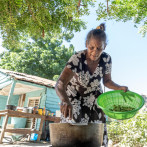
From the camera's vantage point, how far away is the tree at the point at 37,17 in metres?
3.85

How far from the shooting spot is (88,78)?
1.81 metres

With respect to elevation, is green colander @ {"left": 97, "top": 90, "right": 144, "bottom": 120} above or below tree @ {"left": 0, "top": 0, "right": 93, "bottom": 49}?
below

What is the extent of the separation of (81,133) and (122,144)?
12.1ft

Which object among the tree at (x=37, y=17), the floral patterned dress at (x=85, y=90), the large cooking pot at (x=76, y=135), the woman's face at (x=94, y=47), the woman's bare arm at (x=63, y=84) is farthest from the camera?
the tree at (x=37, y=17)

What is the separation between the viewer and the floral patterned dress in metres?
1.72

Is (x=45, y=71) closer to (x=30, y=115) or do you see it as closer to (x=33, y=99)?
(x=33, y=99)

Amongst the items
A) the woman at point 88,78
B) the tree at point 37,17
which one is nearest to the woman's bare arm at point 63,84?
the woman at point 88,78

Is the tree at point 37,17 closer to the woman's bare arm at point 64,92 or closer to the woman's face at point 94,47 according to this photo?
the woman's face at point 94,47

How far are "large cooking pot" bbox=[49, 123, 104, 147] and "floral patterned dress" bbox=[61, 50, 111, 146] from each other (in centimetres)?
52

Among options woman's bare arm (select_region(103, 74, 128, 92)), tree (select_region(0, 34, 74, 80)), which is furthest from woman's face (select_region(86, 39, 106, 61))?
tree (select_region(0, 34, 74, 80))

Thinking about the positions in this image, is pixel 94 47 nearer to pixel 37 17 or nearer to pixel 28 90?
pixel 37 17

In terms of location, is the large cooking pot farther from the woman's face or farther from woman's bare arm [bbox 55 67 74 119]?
the woman's face

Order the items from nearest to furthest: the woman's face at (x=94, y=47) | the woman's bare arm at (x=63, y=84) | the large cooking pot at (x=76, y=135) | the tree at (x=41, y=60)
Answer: the large cooking pot at (x=76, y=135)
the woman's bare arm at (x=63, y=84)
the woman's face at (x=94, y=47)
the tree at (x=41, y=60)

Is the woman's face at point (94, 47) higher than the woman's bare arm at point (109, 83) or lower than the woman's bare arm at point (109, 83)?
higher
